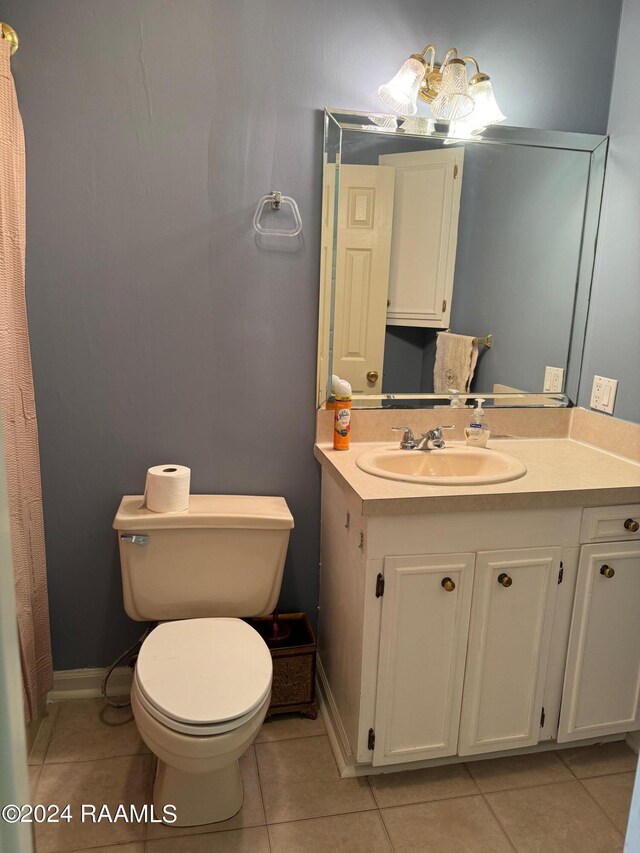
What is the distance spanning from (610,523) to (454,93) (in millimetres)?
1351

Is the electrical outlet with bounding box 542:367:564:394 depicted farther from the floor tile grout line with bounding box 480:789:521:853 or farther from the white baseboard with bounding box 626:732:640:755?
the floor tile grout line with bounding box 480:789:521:853

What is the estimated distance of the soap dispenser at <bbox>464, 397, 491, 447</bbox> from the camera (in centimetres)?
206

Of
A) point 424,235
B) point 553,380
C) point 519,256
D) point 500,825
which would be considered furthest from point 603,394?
point 500,825

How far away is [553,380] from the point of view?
2223 mm

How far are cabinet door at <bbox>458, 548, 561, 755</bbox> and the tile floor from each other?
0.14 metres

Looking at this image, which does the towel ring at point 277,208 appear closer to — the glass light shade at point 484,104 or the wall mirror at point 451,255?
the wall mirror at point 451,255

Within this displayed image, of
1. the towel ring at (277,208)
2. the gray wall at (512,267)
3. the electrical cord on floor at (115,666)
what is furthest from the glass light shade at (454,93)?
the electrical cord on floor at (115,666)

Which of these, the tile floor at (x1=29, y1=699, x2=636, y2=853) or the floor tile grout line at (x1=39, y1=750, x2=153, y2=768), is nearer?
the tile floor at (x1=29, y1=699, x2=636, y2=853)

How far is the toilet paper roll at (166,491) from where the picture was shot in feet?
6.03

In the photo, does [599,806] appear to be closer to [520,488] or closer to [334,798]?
[334,798]

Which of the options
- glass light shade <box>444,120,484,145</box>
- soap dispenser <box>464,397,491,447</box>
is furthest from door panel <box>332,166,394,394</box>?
soap dispenser <box>464,397,491,447</box>

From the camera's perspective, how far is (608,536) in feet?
5.79

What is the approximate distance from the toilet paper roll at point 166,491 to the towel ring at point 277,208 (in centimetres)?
79

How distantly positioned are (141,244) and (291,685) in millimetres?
1477
